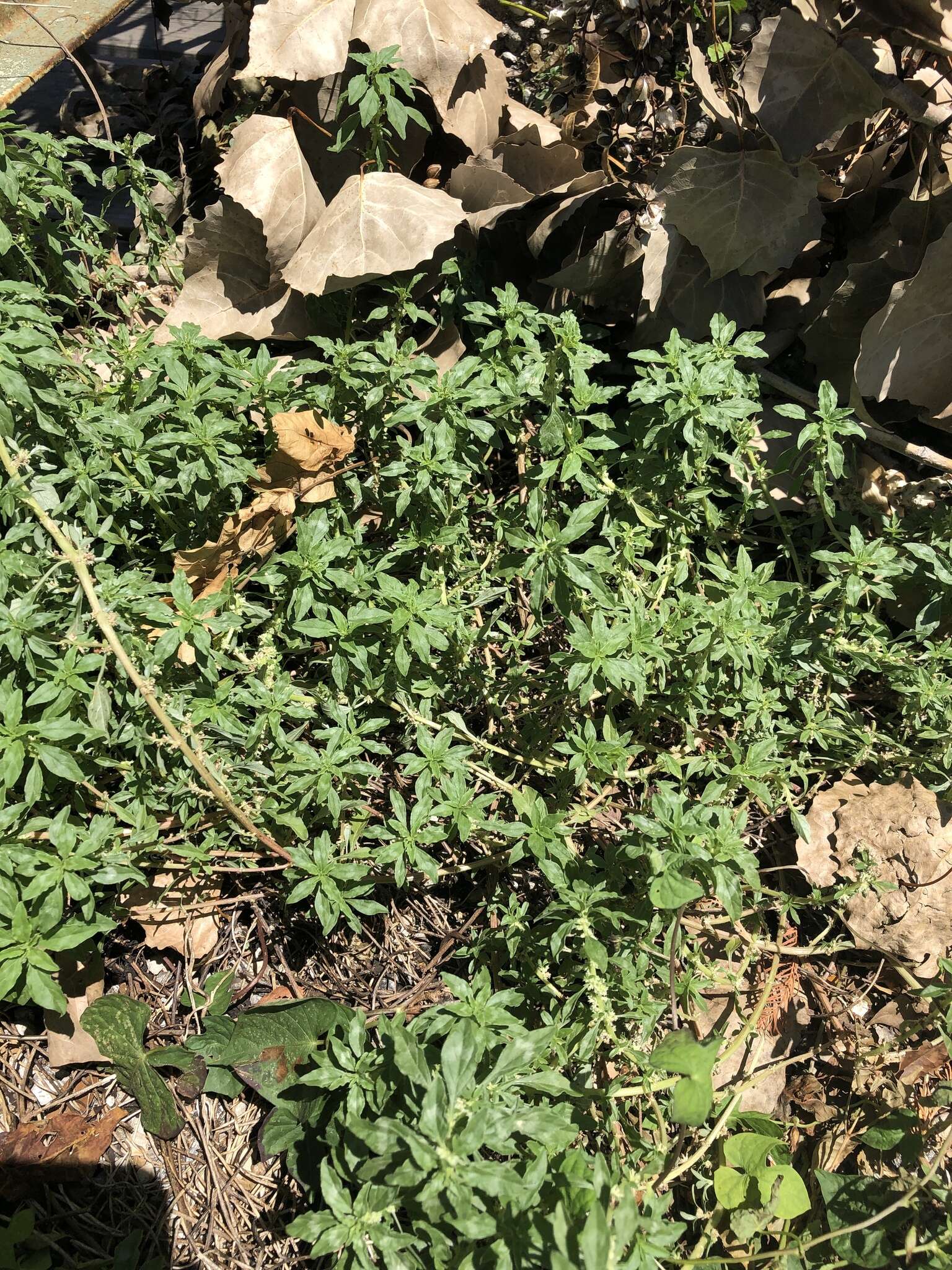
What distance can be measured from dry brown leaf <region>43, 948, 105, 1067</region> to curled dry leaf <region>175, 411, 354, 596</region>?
96cm

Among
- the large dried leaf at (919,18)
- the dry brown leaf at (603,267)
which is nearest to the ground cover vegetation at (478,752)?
the dry brown leaf at (603,267)

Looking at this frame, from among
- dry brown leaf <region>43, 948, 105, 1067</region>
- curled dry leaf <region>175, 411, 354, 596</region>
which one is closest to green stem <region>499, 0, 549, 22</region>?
curled dry leaf <region>175, 411, 354, 596</region>

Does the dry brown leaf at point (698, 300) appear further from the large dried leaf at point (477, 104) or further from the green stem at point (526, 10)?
the green stem at point (526, 10)

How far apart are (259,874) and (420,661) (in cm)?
69

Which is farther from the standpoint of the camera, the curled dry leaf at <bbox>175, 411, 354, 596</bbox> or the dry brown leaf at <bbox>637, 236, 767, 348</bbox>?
the dry brown leaf at <bbox>637, 236, 767, 348</bbox>

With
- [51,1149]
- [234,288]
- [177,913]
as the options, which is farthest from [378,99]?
[51,1149]

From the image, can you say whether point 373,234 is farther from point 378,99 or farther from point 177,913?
point 177,913

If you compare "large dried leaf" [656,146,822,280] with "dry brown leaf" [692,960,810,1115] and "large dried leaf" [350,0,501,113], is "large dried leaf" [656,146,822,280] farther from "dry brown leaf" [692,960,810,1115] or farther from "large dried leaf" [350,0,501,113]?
"dry brown leaf" [692,960,810,1115]

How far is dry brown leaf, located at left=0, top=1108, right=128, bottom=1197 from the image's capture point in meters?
2.04

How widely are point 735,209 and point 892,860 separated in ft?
6.35

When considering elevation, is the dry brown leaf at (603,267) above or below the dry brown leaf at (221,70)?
below

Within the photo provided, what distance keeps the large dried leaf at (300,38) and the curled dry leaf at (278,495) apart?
113 cm

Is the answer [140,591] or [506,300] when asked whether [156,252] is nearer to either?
[506,300]

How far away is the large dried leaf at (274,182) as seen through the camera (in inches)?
113
